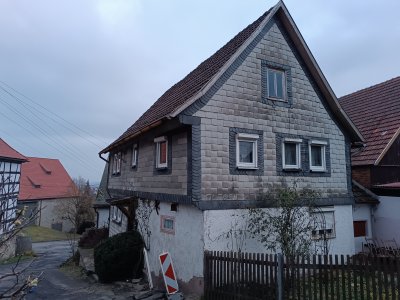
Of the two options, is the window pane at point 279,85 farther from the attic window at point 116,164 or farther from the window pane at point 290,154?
the attic window at point 116,164

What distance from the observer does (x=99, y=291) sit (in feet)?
40.8

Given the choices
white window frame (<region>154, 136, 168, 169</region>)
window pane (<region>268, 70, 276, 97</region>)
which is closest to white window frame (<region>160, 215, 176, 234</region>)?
white window frame (<region>154, 136, 168, 169</region>)

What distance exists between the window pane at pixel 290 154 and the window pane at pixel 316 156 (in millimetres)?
898

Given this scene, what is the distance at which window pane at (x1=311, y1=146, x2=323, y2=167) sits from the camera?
12.9m

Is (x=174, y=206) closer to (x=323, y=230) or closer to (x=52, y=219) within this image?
(x=323, y=230)

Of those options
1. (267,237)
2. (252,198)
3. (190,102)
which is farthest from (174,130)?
(267,237)

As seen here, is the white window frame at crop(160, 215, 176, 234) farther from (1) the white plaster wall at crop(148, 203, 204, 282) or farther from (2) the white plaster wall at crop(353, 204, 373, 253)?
(2) the white plaster wall at crop(353, 204, 373, 253)

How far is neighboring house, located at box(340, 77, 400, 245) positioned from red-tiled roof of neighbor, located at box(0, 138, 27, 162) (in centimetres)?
2449

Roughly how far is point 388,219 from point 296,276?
870 cm

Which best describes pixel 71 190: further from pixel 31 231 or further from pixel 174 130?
pixel 174 130

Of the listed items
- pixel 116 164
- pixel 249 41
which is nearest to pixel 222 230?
pixel 249 41

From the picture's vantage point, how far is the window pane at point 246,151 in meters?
11.2

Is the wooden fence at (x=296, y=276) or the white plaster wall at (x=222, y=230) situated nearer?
the wooden fence at (x=296, y=276)

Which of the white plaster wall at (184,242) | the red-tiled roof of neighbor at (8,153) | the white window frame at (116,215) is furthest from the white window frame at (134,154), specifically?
the red-tiled roof of neighbor at (8,153)
